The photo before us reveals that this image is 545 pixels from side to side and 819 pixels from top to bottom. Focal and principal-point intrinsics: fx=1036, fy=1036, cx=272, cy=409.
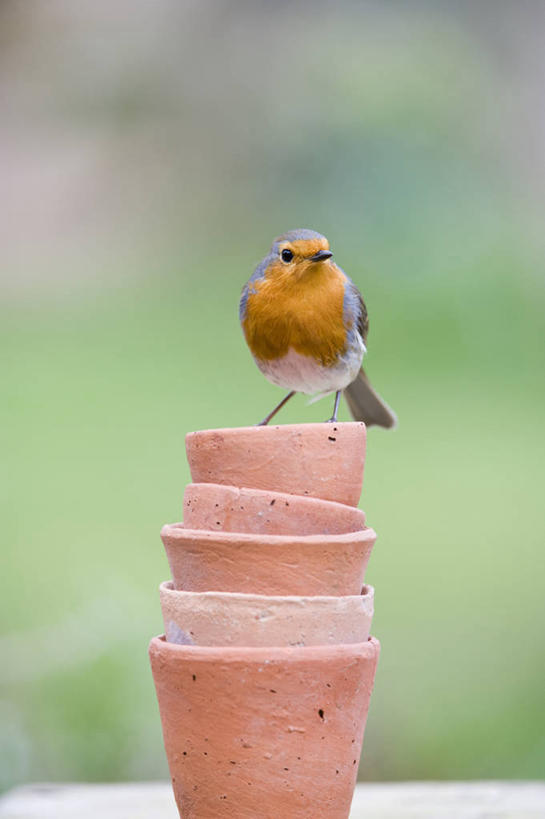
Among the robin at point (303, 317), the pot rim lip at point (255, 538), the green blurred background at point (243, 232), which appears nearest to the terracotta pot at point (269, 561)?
the pot rim lip at point (255, 538)

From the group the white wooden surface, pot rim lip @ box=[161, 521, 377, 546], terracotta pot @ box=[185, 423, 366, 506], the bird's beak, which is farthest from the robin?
the white wooden surface

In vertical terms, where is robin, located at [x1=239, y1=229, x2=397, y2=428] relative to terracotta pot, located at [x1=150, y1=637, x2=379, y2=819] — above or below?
above

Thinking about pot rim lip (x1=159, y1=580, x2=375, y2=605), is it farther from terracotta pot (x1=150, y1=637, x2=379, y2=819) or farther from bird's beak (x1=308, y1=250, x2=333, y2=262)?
bird's beak (x1=308, y1=250, x2=333, y2=262)

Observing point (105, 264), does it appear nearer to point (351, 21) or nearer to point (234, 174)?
point (234, 174)

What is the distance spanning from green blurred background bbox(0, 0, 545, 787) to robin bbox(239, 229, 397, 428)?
6.28 feet

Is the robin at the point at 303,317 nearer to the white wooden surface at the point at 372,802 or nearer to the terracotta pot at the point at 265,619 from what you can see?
the terracotta pot at the point at 265,619

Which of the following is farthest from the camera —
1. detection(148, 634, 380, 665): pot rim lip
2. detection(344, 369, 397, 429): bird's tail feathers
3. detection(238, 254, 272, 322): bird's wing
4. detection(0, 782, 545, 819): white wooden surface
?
detection(344, 369, 397, 429): bird's tail feathers

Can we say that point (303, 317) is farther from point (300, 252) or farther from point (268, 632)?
point (268, 632)

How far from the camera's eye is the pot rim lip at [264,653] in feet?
5.06

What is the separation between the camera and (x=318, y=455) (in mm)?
1639

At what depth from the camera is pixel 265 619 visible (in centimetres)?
155

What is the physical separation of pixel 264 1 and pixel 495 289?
60.9 inches

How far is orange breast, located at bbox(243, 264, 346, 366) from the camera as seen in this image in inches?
72.6

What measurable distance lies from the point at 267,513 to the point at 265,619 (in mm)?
162
